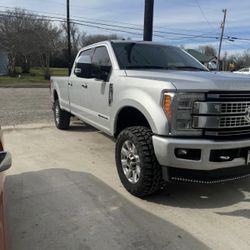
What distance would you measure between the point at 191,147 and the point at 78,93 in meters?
3.55

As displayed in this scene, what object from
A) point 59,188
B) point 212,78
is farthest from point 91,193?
point 212,78

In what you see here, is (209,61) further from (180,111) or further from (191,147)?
(191,147)

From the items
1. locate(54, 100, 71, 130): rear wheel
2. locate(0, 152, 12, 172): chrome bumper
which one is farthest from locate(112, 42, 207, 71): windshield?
locate(0, 152, 12, 172): chrome bumper

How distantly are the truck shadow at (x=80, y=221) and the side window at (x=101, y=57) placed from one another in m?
1.93

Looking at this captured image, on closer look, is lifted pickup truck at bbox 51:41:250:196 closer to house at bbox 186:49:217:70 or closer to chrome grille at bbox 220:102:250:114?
chrome grille at bbox 220:102:250:114

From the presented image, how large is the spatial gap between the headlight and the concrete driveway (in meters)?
0.93

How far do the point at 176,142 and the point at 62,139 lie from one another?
430cm

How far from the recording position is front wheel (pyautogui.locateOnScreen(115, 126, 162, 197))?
4203mm

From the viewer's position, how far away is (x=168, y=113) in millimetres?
3934

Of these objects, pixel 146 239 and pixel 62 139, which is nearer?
pixel 146 239

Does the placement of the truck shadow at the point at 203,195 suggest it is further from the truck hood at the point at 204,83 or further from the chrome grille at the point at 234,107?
the truck hood at the point at 204,83

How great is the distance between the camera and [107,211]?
4.12 m

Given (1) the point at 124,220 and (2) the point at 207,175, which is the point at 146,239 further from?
(2) the point at 207,175

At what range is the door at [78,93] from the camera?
21.8 feet
